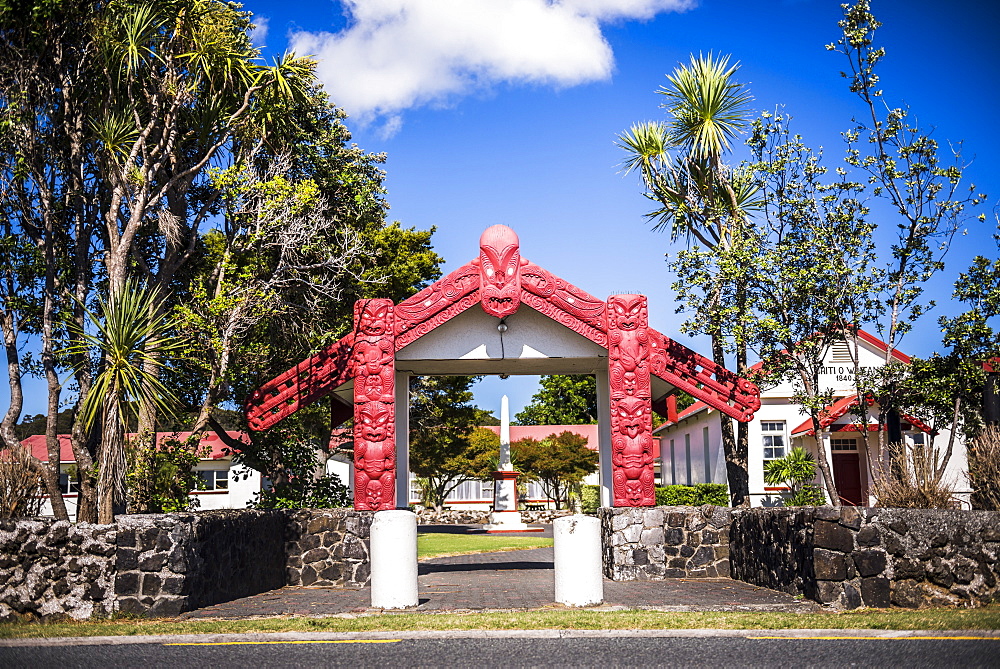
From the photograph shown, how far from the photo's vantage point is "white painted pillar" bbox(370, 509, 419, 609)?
11.3 metres

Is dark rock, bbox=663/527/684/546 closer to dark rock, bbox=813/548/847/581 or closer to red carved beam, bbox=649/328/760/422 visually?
red carved beam, bbox=649/328/760/422

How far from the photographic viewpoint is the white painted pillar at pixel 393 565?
11.3 meters

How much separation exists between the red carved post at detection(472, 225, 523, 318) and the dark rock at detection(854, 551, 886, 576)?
22.4 ft

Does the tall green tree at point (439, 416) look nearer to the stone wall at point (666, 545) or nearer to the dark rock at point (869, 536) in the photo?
the stone wall at point (666, 545)

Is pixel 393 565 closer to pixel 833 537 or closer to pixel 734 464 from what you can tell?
pixel 833 537

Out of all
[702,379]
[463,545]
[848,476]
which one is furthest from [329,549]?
[848,476]

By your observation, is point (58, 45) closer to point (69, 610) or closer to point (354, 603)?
point (69, 610)

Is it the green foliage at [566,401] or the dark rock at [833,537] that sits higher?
the green foliage at [566,401]

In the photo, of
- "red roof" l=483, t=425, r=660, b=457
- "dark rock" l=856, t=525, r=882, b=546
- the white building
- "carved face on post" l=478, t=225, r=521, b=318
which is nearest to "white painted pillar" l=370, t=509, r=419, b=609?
"carved face on post" l=478, t=225, r=521, b=318

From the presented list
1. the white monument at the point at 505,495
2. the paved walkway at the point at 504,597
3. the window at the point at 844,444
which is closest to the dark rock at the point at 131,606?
the paved walkway at the point at 504,597

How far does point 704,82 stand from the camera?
66.0 feet

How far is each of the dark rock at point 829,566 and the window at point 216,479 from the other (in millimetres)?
39098

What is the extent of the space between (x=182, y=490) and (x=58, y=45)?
7533mm

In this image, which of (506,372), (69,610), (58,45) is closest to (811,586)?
(506,372)
